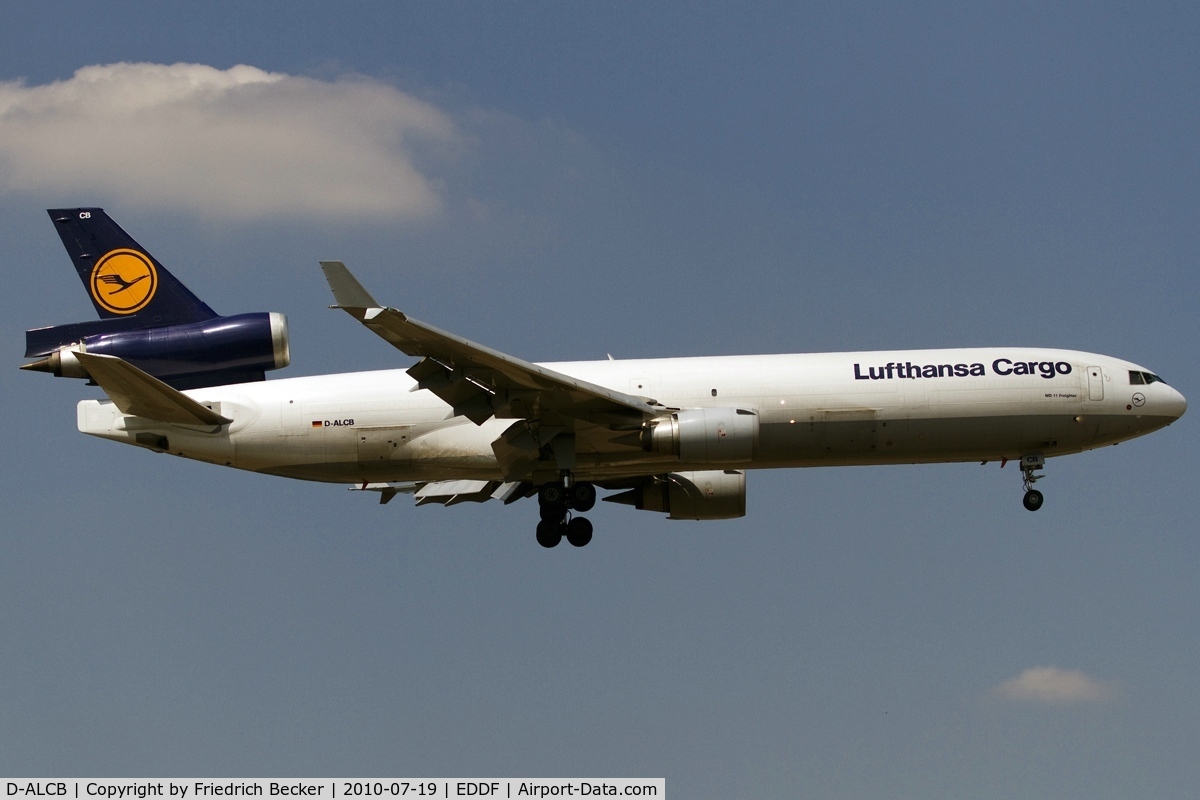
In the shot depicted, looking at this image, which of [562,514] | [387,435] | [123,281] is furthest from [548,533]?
[123,281]

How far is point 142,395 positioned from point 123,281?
457 cm

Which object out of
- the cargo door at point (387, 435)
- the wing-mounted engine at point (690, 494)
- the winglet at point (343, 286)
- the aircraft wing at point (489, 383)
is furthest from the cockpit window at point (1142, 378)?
the winglet at point (343, 286)

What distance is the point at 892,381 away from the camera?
35.0 m

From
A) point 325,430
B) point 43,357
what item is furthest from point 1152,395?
point 43,357

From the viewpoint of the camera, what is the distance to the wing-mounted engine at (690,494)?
3869 cm

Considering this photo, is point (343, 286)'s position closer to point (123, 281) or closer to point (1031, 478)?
point (123, 281)

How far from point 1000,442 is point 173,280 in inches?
825

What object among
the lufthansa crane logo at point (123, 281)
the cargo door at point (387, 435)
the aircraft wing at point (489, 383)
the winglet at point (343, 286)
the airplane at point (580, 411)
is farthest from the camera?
the lufthansa crane logo at point (123, 281)

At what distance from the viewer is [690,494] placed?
3875cm

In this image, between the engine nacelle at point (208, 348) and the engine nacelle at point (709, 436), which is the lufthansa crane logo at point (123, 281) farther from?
the engine nacelle at point (709, 436)

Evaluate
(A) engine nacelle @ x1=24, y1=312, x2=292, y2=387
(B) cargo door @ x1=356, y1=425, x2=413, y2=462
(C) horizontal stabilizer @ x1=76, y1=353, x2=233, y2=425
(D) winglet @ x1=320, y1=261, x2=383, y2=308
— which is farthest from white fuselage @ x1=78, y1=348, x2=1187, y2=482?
(D) winglet @ x1=320, y1=261, x2=383, y2=308

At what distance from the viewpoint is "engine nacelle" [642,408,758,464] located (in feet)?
108

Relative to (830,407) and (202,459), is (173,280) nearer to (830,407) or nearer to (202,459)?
(202,459)

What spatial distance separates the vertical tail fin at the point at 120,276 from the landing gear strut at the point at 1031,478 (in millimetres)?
20610
